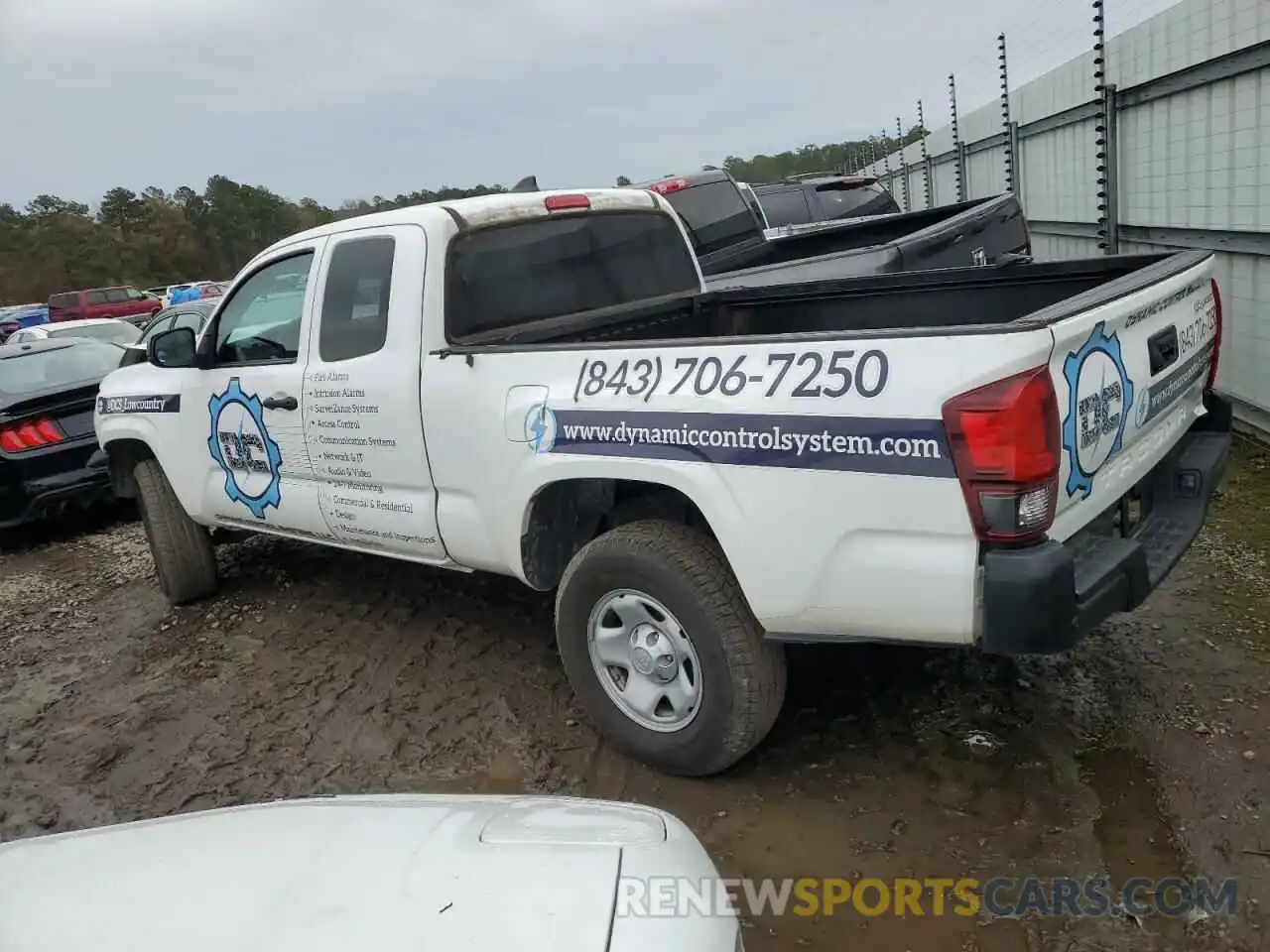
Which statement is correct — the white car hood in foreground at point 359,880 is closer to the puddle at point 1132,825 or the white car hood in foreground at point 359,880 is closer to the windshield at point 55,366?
the puddle at point 1132,825

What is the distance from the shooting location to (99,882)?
1869 mm

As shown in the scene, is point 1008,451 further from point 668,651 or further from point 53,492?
point 53,492

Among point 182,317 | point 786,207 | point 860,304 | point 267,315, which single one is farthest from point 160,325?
point 860,304

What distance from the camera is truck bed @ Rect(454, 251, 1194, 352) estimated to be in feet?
13.0

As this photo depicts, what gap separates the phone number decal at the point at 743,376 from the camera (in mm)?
2701

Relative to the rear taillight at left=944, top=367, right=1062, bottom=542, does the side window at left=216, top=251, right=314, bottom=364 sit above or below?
above

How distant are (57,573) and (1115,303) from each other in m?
6.93

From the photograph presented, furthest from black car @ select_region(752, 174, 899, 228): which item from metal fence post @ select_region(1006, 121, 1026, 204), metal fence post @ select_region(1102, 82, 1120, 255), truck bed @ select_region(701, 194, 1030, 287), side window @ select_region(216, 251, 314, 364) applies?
side window @ select_region(216, 251, 314, 364)

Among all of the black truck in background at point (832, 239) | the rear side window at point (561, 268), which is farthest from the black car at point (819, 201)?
the rear side window at point (561, 268)

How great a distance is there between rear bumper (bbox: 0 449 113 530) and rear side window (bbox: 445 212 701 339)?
15.0 feet

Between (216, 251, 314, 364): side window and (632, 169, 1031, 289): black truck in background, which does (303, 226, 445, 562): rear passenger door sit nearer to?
(216, 251, 314, 364): side window

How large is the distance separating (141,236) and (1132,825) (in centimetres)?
6271

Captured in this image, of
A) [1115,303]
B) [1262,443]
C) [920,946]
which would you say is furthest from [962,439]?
[1262,443]

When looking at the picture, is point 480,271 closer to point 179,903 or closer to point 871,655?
point 871,655
